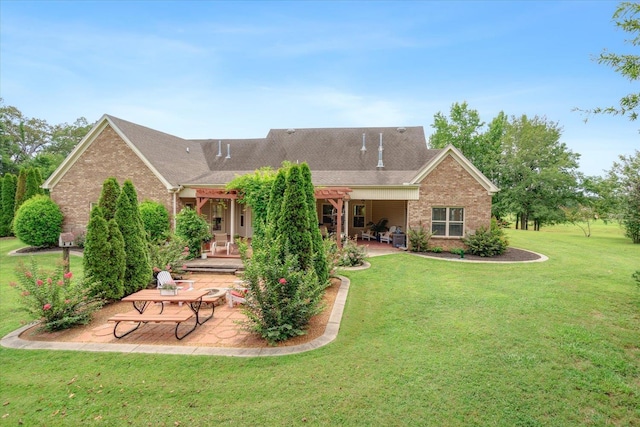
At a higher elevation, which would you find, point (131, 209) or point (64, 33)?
point (64, 33)

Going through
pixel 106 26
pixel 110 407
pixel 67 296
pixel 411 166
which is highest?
pixel 106 26

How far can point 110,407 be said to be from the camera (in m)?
4.22

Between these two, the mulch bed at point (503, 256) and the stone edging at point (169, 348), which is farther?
the mulch bed at point (503, 256)

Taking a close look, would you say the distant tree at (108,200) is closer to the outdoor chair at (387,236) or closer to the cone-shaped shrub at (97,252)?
the cone-shaped shrub at (97,252)

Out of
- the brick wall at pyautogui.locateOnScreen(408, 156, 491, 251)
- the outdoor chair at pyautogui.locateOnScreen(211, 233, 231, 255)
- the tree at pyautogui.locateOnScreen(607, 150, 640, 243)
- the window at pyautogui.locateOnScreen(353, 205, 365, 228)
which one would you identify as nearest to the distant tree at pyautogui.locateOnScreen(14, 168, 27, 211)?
the outdoor chair at pyautogui.locateOnScreen(211, 233, 231, 255)

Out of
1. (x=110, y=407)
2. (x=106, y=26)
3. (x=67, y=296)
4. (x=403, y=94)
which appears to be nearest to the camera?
(x=110, y=407)

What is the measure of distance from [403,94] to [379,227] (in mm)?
10282

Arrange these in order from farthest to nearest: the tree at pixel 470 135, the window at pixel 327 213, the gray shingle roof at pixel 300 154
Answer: the tree at pixel 470 135
the window at pixel 327 213
the gray shingle roof at pixel 300 154

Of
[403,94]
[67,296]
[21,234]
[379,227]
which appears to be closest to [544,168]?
[403,94]

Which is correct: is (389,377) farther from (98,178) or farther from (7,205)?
(7,205)

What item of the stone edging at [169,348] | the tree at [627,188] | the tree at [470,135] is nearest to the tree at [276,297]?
the stone edging at [169,348]

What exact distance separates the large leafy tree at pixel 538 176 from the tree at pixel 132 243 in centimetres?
3413

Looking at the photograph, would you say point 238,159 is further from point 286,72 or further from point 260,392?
point 260,392

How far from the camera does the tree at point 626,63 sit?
524 centimetres
